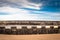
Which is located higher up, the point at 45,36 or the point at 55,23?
the point at 55,23

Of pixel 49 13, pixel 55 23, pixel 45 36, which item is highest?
pixel 49 13

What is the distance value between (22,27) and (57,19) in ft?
1.31

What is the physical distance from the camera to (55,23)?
1.47 metres

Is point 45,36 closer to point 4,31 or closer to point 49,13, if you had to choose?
point 49,13

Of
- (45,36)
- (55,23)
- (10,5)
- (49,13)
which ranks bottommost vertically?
(45,36)

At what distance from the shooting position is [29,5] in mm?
1466

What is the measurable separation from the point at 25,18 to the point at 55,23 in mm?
338

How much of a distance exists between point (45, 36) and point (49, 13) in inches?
10.6

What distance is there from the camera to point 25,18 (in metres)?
1.46

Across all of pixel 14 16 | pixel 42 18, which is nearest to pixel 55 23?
pixel 42 18

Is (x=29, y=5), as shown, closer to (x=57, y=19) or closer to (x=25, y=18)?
(x=25, y=18)

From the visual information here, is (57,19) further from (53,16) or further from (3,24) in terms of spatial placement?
(3,24)

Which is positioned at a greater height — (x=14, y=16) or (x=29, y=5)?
(x=29, y=5)

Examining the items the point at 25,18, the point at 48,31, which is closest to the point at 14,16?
the point at 25,18
